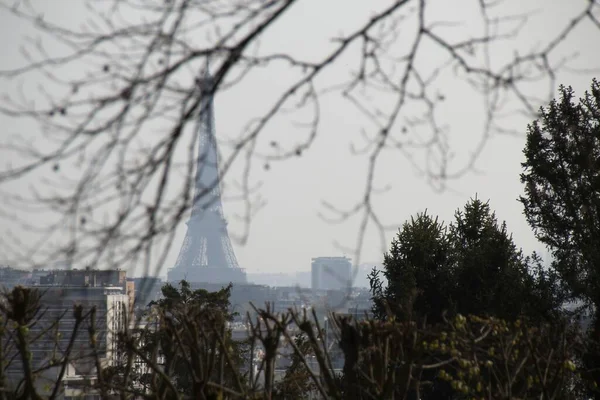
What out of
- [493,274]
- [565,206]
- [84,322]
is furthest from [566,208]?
[84,322]

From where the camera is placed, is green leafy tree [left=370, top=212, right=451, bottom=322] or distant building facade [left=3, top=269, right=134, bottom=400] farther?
green leafy tree [left=370, top=212, right=451, bottom=322]

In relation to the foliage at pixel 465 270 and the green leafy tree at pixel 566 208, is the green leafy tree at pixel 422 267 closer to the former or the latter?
the foliage at pixel 465 270

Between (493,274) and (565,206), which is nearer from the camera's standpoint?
(565,206)

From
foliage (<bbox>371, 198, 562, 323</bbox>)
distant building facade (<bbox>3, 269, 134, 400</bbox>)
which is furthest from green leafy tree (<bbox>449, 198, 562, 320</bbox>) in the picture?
distant building facade (<bbox>3, 269, 134, 400</bbox>)

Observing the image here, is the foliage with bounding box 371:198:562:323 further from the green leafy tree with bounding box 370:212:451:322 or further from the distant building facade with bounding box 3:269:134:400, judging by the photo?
the distant building facade with bounding box 3:269:134:400

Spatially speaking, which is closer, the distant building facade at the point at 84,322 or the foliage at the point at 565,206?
the distant building facade at the point at 84,322

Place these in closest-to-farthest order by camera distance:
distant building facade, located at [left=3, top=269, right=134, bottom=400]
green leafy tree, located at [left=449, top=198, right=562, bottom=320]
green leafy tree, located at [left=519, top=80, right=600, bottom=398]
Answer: distant building facade, located at [left=3, top=269, right=134, bottom=400]
green leafy tree, located at [left=519, top=80, right=600, bottom=398]
green leafy tree, located at [left=449, top=198, right=562, bottom=320]

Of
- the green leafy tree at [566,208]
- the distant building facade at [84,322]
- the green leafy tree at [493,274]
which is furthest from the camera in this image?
the green leafy tree at [493,274]

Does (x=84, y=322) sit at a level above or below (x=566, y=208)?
below

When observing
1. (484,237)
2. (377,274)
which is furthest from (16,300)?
(484,237)

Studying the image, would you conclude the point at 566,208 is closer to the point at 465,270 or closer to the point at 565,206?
the point at 565,206

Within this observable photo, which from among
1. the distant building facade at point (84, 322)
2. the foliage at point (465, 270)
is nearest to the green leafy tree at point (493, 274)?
the foliage at point (465, 270)
